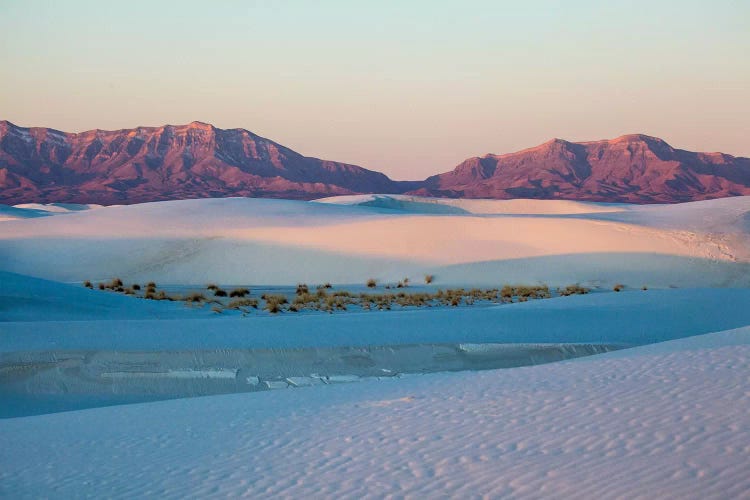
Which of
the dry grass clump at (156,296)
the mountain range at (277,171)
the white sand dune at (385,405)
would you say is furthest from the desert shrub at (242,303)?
the mountain range at (277,171)

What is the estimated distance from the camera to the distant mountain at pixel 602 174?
447 feet

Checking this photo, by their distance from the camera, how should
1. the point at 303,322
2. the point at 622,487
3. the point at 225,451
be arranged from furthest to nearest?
the point at 303,322
the point at 225,451
the point at 622,487

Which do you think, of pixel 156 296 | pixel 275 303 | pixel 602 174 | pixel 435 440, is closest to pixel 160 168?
pixel 602 174

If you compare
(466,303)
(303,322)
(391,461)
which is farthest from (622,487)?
(466,303)

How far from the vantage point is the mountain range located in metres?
136

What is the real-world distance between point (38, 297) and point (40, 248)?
1768 cm

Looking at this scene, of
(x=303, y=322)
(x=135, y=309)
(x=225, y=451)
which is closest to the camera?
(x=225, y=451)

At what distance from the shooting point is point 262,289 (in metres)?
28.4

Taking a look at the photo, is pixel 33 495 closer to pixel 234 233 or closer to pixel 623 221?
pixel 234 233

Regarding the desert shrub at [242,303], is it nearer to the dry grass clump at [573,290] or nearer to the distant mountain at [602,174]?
the dry grass clump at [573,290]

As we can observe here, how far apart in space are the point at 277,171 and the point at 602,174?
55496 millimetres

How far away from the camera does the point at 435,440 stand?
677 cm

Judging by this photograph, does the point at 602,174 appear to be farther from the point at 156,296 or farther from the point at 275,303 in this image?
the point at 275,303

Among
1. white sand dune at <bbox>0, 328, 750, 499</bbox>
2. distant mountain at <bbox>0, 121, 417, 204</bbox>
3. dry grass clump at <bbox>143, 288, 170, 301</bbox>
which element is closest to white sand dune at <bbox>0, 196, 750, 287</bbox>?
dry grass clump at <bbox>143, 288, 170, 301</bbox>
